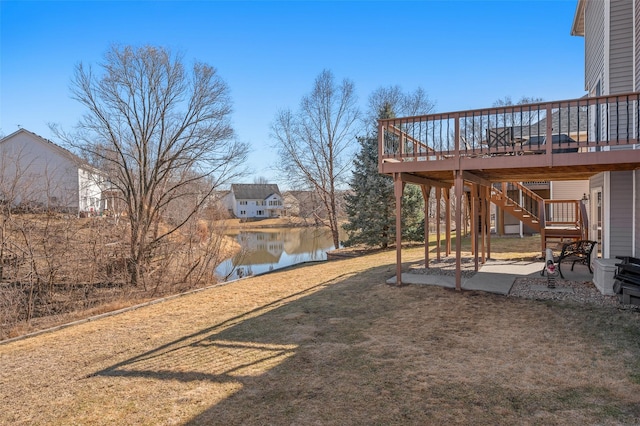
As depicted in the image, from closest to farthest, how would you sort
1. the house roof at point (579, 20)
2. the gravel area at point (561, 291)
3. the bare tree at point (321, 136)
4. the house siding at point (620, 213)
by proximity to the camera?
the gravel area at point (561, 291) → the house siding at point (620, 213) → the house roof at point (579, 20) → the bare tree at point (321, 136)

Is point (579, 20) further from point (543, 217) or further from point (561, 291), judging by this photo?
point (561, 291)

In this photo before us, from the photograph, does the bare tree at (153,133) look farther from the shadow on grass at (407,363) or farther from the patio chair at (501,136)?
the patio chair at (501,136)

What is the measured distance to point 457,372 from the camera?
436 cm

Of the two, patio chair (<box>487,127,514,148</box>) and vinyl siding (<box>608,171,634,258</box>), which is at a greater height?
patio chair (<box>487,127,514,148</box>)

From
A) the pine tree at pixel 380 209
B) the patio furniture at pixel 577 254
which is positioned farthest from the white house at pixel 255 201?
the patio furniture at pixel 577 254

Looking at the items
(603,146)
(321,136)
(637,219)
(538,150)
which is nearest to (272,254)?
(321,136)

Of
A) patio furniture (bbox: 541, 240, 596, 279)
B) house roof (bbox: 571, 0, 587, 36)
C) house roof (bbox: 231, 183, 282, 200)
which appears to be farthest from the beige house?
house roof (bbox: 231, 183, 282, 200)

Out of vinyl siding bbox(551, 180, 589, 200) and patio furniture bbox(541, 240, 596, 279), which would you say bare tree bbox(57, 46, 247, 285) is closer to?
patio furniture bbox(541, 240, 596, 279)

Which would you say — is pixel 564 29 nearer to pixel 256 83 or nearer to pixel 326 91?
pixel 326 91

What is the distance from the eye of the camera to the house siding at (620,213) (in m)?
7.92

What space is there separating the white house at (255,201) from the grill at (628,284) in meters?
58.6

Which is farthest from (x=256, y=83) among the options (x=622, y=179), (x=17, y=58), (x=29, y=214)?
(x=622, y=179)

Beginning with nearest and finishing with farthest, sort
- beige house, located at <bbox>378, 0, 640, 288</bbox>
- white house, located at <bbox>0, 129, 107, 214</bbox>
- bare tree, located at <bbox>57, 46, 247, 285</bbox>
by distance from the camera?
1. beige house, located at <bbox>378, 0, 640, 288</bbox>
2. white house, located at <bbox>0, 129, 107, 214</bbox>
3. bare tree, located at <bbox>57, 46, 247, 285</bbox>

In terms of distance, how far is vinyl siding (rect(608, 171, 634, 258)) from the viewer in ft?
26.0
